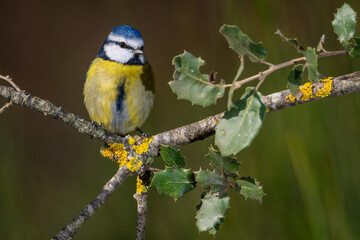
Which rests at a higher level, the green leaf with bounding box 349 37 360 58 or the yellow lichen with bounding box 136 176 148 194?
the green leaf with bounding box 349 37 360 58

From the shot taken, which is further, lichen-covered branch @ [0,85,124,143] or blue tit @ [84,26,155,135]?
blue tit @ [84,26,155,135]

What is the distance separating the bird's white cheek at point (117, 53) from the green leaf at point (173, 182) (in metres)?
0.54

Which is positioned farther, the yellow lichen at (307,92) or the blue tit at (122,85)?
the blue tit at (122,85)

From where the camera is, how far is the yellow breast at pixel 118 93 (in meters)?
0.97

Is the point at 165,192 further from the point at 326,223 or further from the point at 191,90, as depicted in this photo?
the point at 326,223

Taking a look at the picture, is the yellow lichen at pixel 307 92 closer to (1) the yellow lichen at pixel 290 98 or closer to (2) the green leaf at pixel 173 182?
(1) the yellow lichen at pixel 290 98

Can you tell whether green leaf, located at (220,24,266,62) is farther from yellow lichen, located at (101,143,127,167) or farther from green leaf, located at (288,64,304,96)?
yellow lichen, located at (101,143,127,167)

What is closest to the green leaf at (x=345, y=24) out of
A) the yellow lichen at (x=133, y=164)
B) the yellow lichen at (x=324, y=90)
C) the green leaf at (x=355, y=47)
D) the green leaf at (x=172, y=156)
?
the green leaf at (x=355, y=47)

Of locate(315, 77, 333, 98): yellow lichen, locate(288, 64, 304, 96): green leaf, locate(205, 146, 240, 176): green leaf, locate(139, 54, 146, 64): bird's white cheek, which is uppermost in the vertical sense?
locate(139, 54, 146, 64): bird's white cheek

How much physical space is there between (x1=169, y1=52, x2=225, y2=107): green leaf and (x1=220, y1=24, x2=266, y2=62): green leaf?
4 cm

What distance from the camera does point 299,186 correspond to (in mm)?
957

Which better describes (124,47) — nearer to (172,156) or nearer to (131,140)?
(131,140)

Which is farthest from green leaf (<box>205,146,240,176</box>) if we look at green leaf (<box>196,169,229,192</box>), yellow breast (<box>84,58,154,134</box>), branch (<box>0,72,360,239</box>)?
yellow breast (<box>84,58,154,134</box>)

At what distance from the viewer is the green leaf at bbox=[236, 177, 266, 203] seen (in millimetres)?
500
